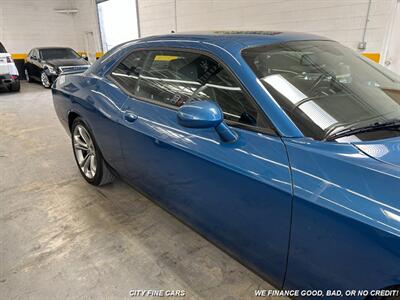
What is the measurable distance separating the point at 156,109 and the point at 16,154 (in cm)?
286

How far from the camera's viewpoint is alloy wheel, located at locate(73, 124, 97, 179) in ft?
8.46

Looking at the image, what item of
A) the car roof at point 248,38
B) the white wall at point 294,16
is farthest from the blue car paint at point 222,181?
the white wall at point 294,16

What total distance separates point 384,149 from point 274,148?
0.39 meters

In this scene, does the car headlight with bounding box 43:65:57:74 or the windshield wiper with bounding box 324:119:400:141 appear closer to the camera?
the windshield wiper with bounding box 324:119:400:141

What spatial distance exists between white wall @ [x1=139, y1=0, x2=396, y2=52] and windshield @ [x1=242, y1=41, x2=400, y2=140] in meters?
2.30

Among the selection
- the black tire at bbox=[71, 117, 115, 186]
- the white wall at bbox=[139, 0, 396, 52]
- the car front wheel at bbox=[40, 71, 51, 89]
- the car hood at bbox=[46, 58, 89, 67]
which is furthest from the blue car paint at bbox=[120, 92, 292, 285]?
the car front wheel at bbox=[40, 71, 51, 89]

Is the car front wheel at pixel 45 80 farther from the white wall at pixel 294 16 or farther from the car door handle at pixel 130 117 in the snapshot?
the car door handle at pixel 130 117

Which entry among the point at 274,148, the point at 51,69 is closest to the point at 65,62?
the point at 51,69

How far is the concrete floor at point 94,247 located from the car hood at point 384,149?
992mm

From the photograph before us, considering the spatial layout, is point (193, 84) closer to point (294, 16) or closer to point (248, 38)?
point (248, 38)

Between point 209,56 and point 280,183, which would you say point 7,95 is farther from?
point 280,183

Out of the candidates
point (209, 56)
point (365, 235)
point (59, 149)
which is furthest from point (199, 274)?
point (59, 149)

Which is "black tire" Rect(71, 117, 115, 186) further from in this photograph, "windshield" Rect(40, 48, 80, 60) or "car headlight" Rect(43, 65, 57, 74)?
"windshield" Rect(40, 48, 80, 60)

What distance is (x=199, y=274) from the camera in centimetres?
173
